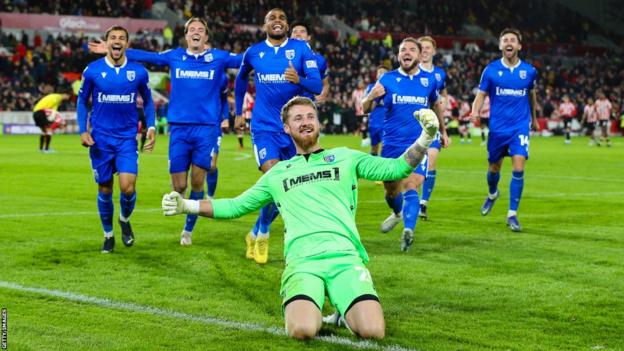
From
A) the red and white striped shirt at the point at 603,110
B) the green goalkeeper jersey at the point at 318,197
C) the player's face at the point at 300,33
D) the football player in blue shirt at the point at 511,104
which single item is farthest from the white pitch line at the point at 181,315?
the red and white striped shirt at the point at 603,110

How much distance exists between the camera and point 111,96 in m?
10.5

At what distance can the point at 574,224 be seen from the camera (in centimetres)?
1298

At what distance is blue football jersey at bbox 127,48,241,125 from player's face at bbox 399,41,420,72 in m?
1.99

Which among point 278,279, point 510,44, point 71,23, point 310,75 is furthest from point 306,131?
point 71,23

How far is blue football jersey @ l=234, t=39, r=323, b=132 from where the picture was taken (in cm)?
1030

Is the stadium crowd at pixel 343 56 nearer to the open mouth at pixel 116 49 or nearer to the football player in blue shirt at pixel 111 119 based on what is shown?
the football player in blue shirt at pixel 111 119

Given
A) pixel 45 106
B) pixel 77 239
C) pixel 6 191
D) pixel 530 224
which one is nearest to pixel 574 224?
pixel 530 224

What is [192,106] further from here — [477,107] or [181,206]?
[181,206]

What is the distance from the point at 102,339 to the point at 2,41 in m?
42.0

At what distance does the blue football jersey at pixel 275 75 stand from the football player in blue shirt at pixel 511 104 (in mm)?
3791

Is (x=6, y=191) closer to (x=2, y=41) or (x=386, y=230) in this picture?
(x=386, y=230)

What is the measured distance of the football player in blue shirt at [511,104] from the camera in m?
13.0

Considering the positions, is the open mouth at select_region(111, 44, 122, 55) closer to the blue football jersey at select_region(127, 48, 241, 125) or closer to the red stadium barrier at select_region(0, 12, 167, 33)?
the blue football jersey at select_region(127, 48, 241, 125)

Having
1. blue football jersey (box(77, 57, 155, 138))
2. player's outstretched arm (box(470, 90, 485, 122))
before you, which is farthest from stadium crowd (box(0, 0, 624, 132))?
blue football jersey (box(77, 57, 155, 138))
